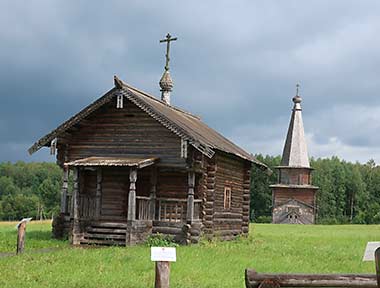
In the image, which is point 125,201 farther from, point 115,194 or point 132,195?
point 132,195

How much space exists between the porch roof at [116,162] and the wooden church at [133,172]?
0.03 ft

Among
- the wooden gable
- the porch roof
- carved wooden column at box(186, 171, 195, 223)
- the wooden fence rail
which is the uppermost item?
the wooden gable

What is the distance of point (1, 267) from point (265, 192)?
82949mm

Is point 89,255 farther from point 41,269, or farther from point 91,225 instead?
point 91,225

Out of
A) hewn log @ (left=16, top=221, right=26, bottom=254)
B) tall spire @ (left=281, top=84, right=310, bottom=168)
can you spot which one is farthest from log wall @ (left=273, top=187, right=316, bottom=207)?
hewn log @ (left=16, top=221, right=26, bottom=254)

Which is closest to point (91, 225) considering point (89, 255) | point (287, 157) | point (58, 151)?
point (58, 151)

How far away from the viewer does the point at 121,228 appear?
22.0 m

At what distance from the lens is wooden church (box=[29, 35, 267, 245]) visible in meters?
21.7

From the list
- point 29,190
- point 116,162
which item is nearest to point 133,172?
point 116,162

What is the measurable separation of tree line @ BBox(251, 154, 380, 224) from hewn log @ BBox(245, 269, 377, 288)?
82334mm

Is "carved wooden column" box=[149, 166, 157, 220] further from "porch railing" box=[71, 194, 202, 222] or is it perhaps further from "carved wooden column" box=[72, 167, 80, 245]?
"carved wooden column" box=[72, 167, 80, 245]

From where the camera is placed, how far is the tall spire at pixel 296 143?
211 ft

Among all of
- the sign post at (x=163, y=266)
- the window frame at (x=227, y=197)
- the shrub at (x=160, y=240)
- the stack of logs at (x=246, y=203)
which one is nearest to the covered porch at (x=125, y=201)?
the shrub at (x=160, y=240)

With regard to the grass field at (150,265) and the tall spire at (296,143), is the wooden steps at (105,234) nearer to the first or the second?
the grass field at (150,265)
